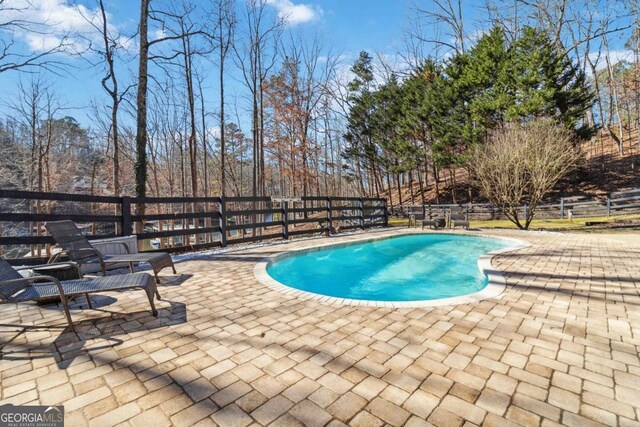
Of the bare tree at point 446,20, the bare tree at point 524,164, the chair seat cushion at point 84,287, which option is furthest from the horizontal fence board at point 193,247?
the bare tree at point 446,20

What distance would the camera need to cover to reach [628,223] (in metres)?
12.1

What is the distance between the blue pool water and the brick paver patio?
2.02m

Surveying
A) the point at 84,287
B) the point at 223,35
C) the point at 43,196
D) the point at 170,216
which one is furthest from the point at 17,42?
the point at 223,35

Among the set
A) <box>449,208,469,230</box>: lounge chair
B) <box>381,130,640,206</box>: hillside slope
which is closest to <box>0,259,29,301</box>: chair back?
<box>449,208,469,230</box>: lounge chair

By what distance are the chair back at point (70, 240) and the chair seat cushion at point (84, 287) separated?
1.29 metres

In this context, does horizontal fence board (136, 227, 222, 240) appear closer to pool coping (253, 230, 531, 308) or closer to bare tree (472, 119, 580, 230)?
pool coping (253, 230, 531, 308)

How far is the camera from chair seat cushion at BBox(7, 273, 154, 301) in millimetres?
2526

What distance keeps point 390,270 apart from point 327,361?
5.08 metres

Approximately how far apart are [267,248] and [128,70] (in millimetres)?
10614

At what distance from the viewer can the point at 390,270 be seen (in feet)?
22.9

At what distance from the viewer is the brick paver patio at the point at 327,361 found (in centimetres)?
167

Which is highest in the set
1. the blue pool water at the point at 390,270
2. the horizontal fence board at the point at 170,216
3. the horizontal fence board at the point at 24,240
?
the horizontal fence board at the point at 170,216

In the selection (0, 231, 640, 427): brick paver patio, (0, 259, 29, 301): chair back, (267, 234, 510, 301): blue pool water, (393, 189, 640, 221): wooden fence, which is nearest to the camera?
(0, 231, 640, 427): brick paver patio

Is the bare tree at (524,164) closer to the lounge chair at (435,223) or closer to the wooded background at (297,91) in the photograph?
the lounge chair at (435,223)
